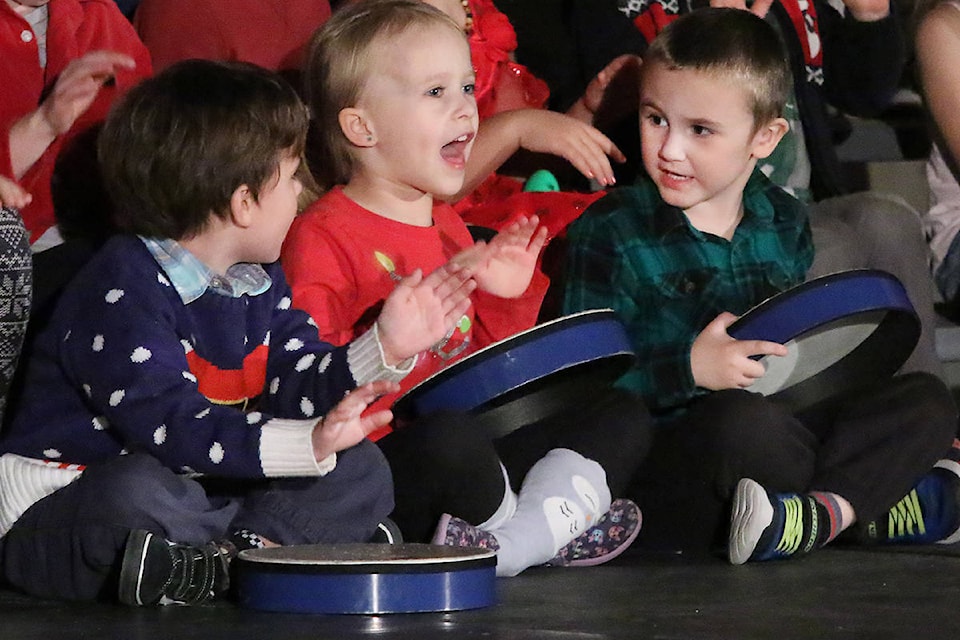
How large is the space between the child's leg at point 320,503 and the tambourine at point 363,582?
0.20 metres

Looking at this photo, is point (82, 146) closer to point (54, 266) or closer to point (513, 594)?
point (54, 266)

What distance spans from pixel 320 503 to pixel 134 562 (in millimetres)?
293

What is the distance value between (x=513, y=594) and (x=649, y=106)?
33.3 inches

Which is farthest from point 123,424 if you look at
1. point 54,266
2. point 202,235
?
point 54,266

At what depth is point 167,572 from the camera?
A: 1614 mm

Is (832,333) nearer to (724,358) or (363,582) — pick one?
(724,358)

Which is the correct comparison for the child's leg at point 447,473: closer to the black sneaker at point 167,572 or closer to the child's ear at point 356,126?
the black sneaker at point 167,572

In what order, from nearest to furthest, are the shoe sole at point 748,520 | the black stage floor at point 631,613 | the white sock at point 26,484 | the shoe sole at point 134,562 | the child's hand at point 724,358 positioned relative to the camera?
the black stage floor at point 631,613
the shoe sole at point 134,562
the white sock at point 26,484
the shoe sole at point 748,520
the child's hand at point 724,358

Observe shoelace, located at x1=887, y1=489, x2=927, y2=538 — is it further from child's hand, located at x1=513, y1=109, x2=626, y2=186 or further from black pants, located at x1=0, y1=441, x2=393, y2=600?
black pants, located at x1=0, y1=441, x2=393, y2=600

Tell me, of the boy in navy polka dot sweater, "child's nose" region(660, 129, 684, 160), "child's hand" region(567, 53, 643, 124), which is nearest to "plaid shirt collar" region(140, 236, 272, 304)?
the boy in navy polka dot sweater

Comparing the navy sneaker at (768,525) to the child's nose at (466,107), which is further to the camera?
the child's nose at (466,107)

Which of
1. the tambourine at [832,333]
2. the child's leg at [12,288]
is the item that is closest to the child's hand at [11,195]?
the child's leg at [12,288]

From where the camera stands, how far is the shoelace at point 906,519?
2213 mm

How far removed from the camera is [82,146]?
2195 millimetres
